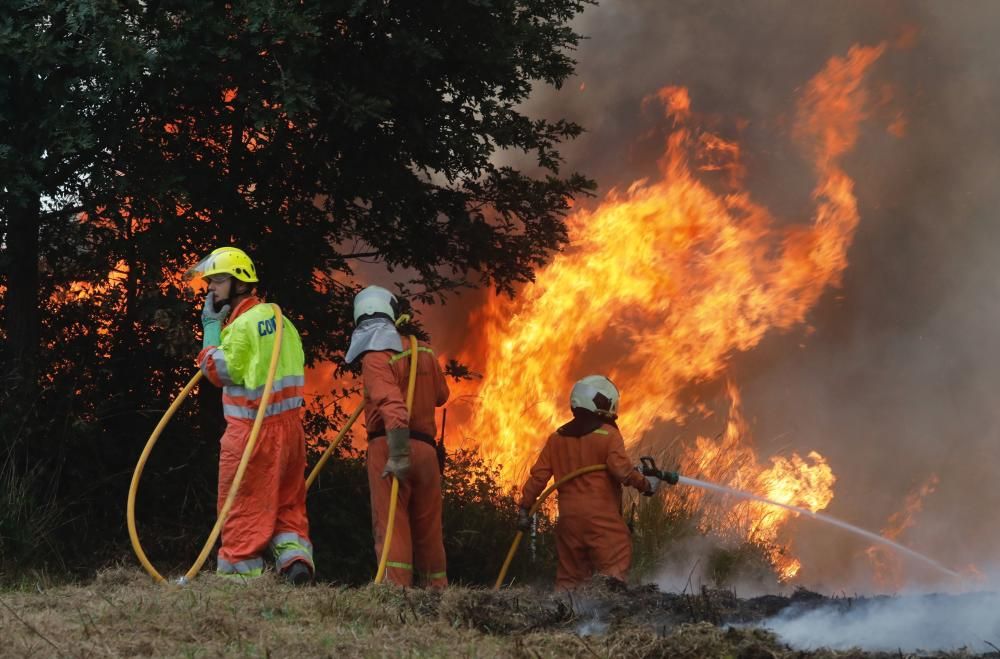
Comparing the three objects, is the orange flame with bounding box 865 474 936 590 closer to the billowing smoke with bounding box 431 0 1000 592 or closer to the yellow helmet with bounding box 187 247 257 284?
the billowing smoke with bounding box 431 0 1000 592

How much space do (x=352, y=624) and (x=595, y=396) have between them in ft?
Result: 11.8

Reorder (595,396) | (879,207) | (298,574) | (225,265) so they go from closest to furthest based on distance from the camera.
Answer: (298,574), (225,265), (595,396), (879,207)

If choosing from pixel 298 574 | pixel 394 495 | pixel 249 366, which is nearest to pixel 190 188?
pixel 249 366

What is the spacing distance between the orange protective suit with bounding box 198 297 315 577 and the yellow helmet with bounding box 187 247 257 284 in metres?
0.25

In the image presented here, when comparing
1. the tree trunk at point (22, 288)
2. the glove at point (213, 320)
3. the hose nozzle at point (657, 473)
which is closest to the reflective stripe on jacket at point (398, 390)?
the glove at point (213, 320)

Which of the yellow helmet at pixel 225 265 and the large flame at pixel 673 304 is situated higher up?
the large flame at pixel 673 304

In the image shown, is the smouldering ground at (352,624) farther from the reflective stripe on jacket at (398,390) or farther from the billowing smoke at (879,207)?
the billowing smoke at (879,207)

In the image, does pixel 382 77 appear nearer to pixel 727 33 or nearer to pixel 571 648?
pixel 571 648

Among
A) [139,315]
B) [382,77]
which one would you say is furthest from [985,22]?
[139,315]

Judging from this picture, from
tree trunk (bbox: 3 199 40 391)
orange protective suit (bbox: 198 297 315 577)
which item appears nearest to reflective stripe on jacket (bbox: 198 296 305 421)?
orange protective suit (bbox: 198 297 315 577)

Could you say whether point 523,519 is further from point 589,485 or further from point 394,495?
point 394,495

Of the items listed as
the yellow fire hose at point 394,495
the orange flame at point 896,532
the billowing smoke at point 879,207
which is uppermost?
the billowing smoke at point 879,207

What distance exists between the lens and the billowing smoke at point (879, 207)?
13.6m

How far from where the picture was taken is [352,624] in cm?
505
